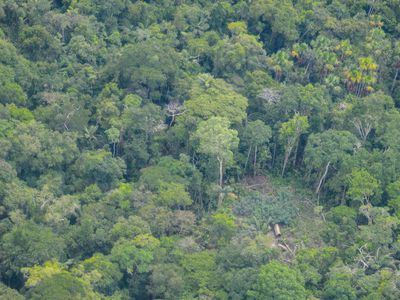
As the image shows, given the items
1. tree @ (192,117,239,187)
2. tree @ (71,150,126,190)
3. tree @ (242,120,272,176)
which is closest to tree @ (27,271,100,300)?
tree @ (71,150,126,190)

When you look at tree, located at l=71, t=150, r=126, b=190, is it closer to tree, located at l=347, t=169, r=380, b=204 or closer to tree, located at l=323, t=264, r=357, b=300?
tree, located at l=347, t=169, r=380, b=204

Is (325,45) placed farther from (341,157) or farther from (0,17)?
(0,17)

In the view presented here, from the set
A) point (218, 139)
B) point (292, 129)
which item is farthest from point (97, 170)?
point (292, 129)

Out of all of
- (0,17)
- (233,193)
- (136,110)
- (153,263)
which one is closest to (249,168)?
(233,193)

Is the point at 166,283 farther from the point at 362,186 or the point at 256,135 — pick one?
the point at 362,186

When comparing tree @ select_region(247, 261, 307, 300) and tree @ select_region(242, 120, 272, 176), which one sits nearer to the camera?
tree @ select_region(247, 261, 307, 300)

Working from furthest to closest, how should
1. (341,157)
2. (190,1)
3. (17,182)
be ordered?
1. (190,1)
2. (341,157)
3. (17,182)
